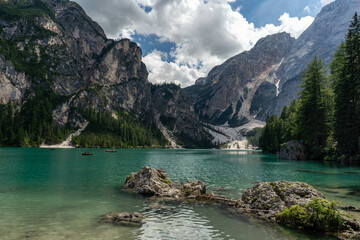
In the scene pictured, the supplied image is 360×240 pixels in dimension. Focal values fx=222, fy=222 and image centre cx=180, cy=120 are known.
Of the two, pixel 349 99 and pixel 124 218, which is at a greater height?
pixel 349 99

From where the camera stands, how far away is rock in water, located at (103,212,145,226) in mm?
16328

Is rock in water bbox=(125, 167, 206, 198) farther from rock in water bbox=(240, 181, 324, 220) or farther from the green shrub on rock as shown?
the green shrub on rock

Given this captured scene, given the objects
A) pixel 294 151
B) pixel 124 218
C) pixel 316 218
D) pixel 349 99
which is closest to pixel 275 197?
pixel 316 218

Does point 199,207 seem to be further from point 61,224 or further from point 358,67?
point 358,67

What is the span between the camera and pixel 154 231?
48.1 feet

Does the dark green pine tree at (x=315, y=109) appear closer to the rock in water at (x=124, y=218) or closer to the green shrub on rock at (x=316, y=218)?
the green shrub on rock at (x=316, y=218)

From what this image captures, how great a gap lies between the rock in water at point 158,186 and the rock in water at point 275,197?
668cm

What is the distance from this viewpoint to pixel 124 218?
1712 centimetres

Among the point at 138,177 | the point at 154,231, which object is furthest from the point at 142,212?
the point at 138,177

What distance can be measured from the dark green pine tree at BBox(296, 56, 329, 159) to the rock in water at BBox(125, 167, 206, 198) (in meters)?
67.1

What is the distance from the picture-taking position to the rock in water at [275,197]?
18.4 meters

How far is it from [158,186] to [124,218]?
11.2m

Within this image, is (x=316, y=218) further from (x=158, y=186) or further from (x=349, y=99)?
(x=349, y=99)

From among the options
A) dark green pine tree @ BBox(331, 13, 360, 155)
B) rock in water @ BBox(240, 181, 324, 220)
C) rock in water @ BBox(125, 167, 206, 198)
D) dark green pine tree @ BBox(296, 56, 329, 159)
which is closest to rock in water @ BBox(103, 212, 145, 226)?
rock in water @ BBox(125, 167, 206, 198)
